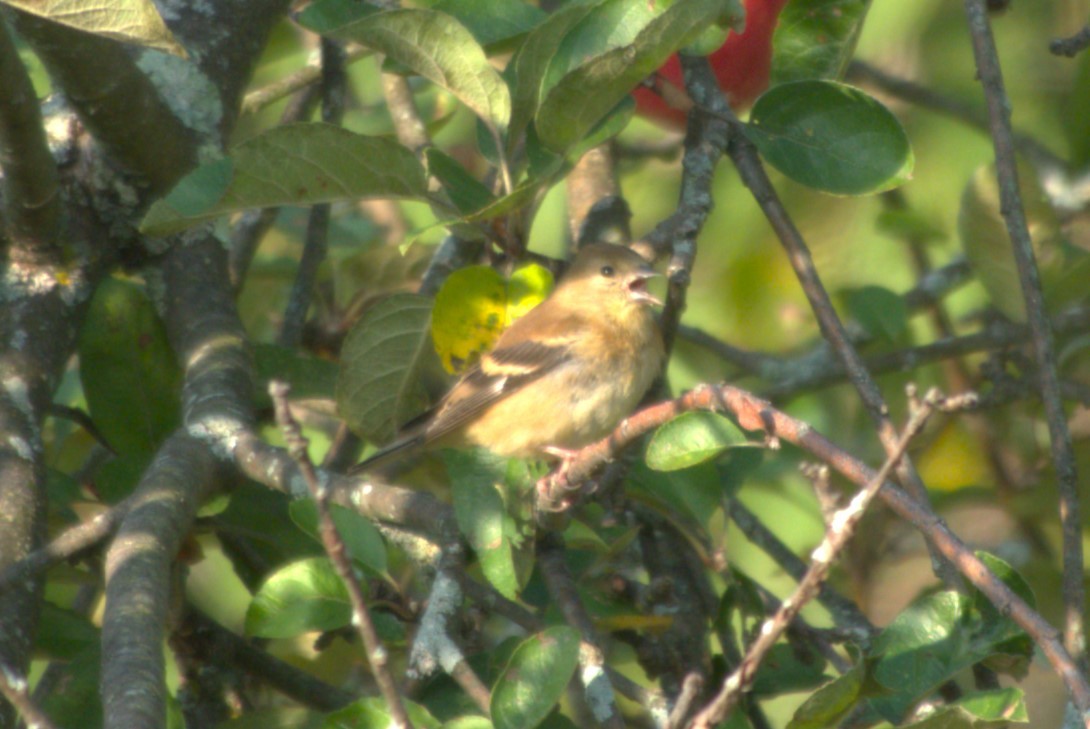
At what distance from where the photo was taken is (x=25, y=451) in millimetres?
2703

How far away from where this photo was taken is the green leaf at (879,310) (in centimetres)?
397

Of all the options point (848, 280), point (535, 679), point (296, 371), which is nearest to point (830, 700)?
point (535, 679)

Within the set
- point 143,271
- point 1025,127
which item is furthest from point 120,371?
point 1025,127

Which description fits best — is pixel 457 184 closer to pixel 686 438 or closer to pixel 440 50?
pixel 440 50

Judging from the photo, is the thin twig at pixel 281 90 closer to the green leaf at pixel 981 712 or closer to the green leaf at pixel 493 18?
the green leaf at pixel 493 18

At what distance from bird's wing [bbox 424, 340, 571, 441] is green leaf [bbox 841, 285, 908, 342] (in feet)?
3.32

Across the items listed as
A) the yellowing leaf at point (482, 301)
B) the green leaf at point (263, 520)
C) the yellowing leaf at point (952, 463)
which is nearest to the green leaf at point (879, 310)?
the yellowing leaf at point (952, 463)

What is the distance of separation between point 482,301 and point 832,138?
90cm

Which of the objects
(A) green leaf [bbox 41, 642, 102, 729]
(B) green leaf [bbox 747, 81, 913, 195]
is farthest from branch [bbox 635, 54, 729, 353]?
(A) green leaf [bbox 41, 642, 102, 729]

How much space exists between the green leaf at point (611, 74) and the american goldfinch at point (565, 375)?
1.39 meters

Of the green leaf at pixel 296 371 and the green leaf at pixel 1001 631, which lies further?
the green leaf at pixel 296 371

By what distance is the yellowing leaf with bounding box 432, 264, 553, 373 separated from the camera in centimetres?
302

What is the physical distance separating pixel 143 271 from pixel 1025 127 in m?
3.56

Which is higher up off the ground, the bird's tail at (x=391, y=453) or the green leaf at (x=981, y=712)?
the green leaf at (x=981, y=712)
